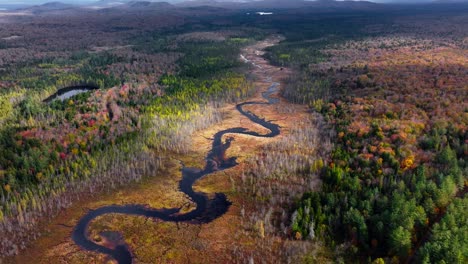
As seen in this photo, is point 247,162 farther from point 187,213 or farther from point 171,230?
point 171,230

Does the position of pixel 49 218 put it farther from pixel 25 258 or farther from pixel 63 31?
pixel 63 31

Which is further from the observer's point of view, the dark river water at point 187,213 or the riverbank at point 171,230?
the dark river water at point 187,213

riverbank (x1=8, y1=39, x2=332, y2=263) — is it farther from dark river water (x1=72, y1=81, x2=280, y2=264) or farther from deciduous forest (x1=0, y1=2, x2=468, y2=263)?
dark river water (x1=72, y1=81, x2=280, y2=264)

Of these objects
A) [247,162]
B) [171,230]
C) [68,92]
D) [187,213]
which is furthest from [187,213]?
[68,92]

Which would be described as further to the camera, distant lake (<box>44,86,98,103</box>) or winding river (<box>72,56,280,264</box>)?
distant lake (<box>44,86,98,103</box>)

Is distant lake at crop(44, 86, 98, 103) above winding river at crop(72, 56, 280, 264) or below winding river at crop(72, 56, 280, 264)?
above

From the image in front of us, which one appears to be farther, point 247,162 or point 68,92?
point 68,92

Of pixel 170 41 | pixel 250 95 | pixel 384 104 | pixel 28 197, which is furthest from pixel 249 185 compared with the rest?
pixel 170 41

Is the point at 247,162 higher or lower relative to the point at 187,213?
higher

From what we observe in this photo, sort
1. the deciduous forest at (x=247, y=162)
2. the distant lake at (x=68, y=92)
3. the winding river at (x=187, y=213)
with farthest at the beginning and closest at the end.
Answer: the distant lake at (x=68, y=92) < the winding river at (x=187, y=213) < the deciduous forest at (x=247, y=162)

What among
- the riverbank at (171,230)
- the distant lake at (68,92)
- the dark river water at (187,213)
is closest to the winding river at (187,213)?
the dark river water at (187,213)

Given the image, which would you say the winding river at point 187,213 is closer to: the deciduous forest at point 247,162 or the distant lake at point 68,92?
the deciduous forest at point 247,162

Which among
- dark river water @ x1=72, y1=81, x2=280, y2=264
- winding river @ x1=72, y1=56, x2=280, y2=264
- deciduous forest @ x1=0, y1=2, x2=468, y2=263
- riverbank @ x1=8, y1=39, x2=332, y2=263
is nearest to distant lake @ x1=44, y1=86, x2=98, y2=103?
deciduous forest @ x1=0, y1=2, x2=468, y2=263
